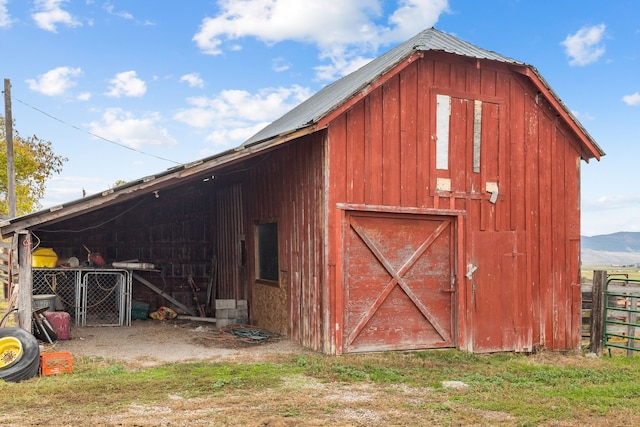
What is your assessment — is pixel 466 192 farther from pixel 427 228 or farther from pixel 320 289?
pixel 320 289

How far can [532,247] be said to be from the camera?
11.9 meters

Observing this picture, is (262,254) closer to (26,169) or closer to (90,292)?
(90,292)

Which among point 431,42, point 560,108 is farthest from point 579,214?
point 431,42

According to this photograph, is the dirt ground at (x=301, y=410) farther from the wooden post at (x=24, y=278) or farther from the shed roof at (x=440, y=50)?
the shed roof at (x=440, y=50)

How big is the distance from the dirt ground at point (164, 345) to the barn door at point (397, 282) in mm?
1242

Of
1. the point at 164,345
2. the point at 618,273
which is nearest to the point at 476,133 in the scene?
the point at 164,345

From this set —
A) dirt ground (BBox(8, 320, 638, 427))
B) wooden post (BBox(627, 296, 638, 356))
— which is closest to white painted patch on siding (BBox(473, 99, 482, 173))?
wooden post (BBox(627, 296, 638, 356))

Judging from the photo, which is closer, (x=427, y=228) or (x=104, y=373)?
(x=104, y=373)

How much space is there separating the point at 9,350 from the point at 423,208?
271 inches

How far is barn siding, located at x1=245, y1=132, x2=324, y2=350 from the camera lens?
10.5 m

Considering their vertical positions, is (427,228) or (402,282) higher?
(427,228)

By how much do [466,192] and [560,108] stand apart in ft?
8.71

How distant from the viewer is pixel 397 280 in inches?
425

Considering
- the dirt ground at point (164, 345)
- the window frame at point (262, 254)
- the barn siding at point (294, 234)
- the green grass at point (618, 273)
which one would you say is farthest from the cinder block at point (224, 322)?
the green grass at point (618, 273)
